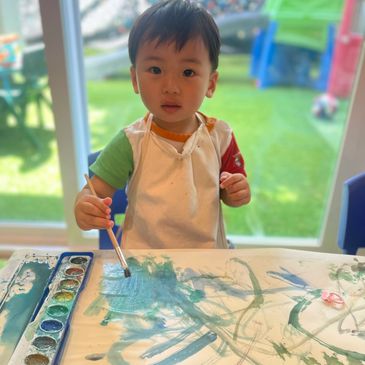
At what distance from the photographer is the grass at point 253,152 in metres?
1.79

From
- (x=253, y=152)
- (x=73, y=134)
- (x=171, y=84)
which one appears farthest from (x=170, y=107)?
(x=253, y=152)

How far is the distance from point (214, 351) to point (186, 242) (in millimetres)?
276

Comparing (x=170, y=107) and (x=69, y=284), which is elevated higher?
(x=170, y=107)

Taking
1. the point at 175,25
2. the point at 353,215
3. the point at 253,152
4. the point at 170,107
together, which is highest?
the point at 175,25

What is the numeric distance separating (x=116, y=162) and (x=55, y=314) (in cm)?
29

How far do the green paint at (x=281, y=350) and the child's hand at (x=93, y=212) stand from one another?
0.96ft

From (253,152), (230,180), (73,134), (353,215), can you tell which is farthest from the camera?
(253,152)

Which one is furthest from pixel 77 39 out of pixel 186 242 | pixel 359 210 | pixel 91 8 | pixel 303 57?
pixel 303 57

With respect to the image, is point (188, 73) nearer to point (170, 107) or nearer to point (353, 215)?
point (170, 107)

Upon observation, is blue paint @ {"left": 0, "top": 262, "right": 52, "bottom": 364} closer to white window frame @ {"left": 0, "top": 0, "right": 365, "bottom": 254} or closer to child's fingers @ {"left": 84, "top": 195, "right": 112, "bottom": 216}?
child's fingers @ {"left": 84, "top": 195, "right": 112, "bottom": 216}

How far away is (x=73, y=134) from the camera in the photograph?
45.9 inches

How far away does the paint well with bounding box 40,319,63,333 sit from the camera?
→ 1.69 feet

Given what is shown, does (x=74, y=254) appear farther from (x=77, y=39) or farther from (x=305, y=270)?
(x=77, y=39)

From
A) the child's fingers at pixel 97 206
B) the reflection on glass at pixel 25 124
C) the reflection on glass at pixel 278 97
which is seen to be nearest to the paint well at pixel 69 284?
the child's fingers at pixel 97 206
